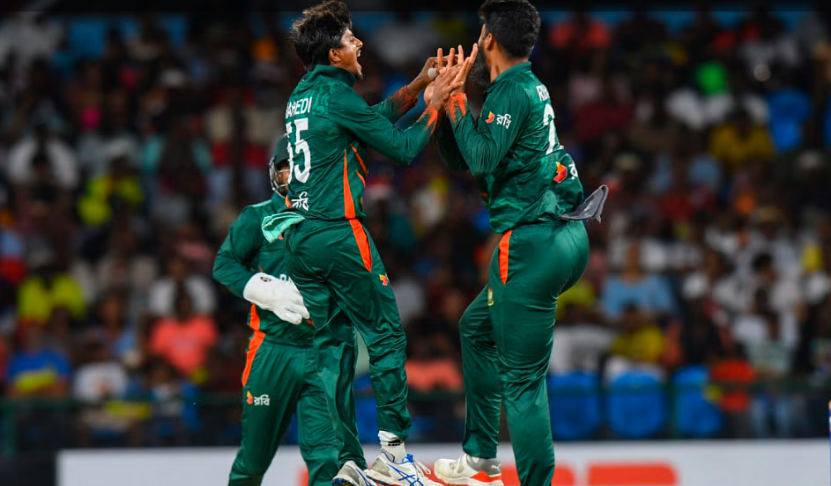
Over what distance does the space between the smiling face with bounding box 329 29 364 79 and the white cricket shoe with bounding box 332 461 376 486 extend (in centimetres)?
211

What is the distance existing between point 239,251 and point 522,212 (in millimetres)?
2066

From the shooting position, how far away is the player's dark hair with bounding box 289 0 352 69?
6.59 metres

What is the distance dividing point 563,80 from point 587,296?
10.4 feet

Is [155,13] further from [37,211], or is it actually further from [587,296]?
[587,296]

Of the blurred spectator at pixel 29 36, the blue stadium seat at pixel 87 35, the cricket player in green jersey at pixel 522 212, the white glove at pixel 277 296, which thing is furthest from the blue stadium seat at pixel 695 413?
the blurred spectator at pixel 29 36

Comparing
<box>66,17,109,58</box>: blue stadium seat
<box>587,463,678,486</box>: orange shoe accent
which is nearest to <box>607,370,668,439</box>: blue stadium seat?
<box>587,463,678,486</box>: orange shoe accent

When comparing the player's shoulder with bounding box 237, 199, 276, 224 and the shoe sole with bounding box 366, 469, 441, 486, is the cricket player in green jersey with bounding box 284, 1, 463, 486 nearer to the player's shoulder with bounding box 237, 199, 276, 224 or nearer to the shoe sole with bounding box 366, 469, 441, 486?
the shoe sole with bounding box 366, 469, 441, 486

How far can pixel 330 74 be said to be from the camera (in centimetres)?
666

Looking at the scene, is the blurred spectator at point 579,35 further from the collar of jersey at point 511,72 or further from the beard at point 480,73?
the collar of jersey at point 511,72

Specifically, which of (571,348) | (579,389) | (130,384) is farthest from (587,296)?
(130,384)

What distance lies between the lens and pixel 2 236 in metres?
13.1

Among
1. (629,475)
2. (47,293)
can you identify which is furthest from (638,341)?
(47,293)

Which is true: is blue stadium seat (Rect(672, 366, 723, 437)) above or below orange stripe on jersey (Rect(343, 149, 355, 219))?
below

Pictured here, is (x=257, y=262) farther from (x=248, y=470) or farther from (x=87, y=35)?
(x=87, y=35)
